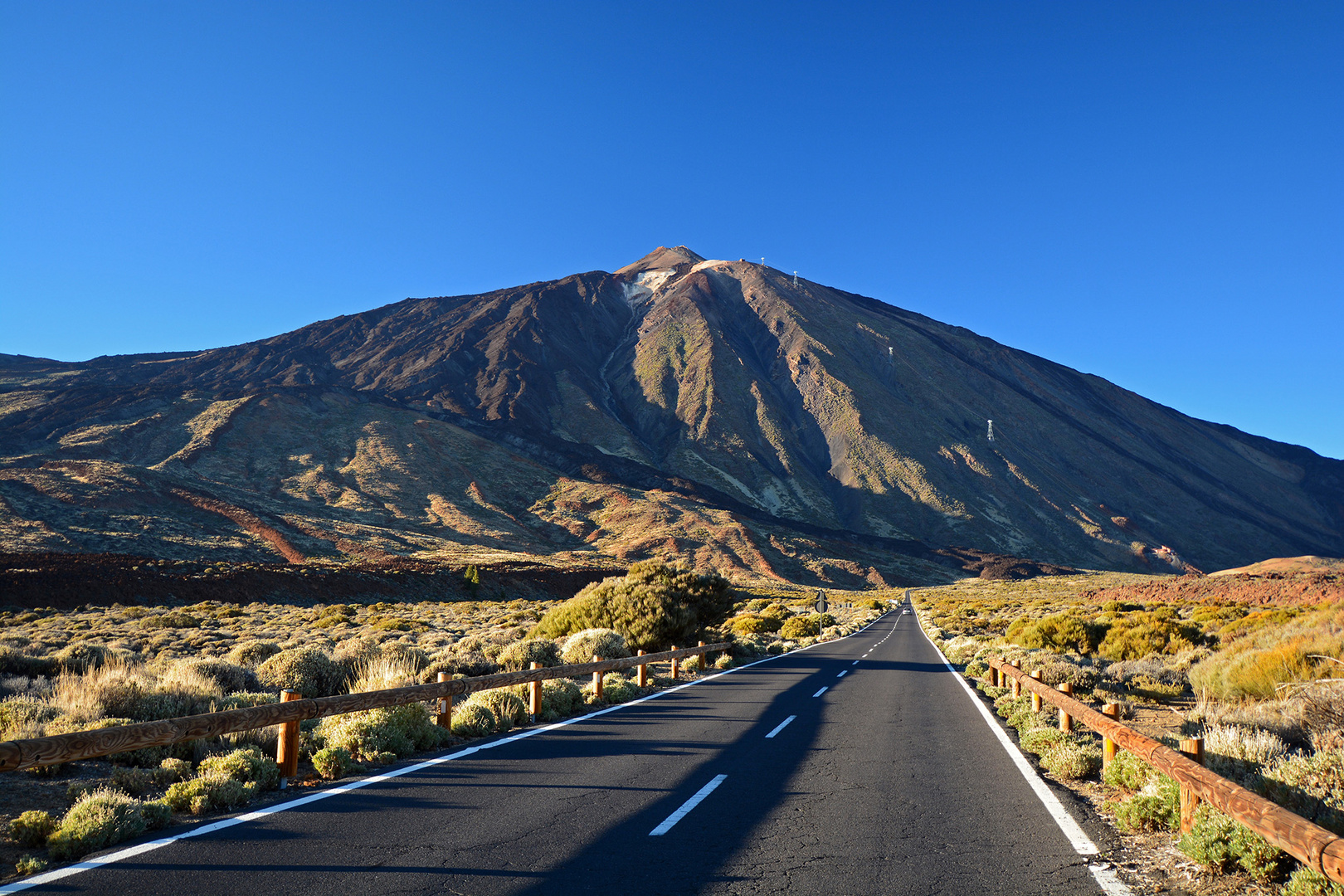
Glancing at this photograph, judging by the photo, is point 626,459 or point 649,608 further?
point 626,459

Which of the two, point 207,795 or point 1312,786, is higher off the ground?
point 1312,786

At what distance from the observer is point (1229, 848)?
4.89 m

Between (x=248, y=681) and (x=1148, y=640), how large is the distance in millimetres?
22405

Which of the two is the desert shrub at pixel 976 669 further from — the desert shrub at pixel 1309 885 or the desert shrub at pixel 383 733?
the desert shrub at pixel 1309 885

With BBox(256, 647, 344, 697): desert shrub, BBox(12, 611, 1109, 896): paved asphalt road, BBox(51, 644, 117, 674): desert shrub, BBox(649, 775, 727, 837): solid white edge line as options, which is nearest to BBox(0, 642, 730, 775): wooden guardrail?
BBox(12, 611, 1109, 896): paved asphalt road

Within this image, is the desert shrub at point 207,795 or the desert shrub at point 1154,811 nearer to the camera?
the desert shrub at point 1154,811

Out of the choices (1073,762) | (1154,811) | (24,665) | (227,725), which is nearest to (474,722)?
(227,725)

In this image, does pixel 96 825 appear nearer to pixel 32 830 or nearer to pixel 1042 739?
pixel 32 830

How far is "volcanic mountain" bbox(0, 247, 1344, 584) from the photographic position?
258ft

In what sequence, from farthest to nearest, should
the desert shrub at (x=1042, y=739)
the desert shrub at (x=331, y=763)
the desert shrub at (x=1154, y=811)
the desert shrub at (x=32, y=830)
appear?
the desert shrub at (x=1042, y=739) < the desert shrub at (x=331, y=763) < the desert shrub at (x=1154, y=811) < the desert shrub at (x=32, y=830)

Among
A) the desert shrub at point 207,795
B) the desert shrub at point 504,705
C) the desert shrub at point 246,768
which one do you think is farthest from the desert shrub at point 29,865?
the desert shrub at point 504,705

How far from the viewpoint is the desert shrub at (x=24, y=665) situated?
46.2 ft

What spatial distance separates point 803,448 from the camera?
480 feet

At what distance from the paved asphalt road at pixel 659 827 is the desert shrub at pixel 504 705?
1.05 meters
